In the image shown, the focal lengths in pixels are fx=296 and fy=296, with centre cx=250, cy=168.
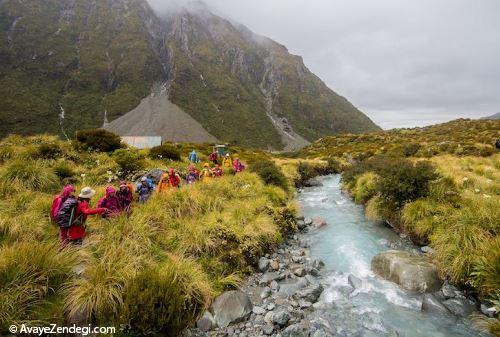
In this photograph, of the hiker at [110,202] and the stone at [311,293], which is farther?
the hiker at [110,202]

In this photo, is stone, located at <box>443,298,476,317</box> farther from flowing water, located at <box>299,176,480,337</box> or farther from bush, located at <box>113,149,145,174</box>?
bush, located at <box>113,149,145,174</box>

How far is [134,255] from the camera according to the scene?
796 cm

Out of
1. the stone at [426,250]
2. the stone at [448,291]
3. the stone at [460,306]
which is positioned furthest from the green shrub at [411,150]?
the stone at [460,306]

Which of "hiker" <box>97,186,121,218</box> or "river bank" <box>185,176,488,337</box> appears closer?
"river bank" <box>185,176,488,337</box>

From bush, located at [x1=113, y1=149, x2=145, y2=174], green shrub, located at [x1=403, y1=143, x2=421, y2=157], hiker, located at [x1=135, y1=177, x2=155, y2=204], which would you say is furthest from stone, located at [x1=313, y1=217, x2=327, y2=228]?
green shrub, located at [x1=403, y1=143, x2=421, y2=157]

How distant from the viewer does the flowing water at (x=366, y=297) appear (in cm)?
712

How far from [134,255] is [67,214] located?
83.3 inches

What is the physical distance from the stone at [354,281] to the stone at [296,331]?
2.73 metres

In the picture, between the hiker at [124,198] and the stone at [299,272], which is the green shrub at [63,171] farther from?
the stone at [299,272]

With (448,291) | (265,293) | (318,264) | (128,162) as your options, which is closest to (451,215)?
(448,291)

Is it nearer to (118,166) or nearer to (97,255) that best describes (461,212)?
(97,255)

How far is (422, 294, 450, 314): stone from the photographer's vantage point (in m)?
7.65

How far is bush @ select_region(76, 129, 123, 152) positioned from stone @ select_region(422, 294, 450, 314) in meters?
23.7

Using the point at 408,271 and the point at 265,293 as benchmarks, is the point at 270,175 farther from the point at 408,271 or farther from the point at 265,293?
the point at 265,293
